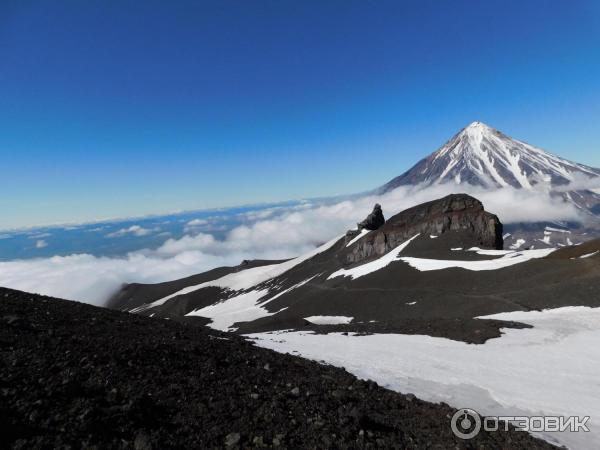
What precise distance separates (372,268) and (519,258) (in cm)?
3138

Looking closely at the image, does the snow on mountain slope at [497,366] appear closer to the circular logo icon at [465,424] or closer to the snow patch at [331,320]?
the circular logo icon at [465,424]

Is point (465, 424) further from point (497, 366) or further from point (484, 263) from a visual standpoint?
point (484, 263)

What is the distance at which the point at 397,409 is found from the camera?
450 inches

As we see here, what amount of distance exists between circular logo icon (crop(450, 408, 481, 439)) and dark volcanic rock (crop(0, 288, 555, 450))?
0.24m

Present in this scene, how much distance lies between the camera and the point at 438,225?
100 m

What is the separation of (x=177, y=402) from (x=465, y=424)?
8916 mm

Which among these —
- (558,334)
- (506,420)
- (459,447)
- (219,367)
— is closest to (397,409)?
(459,447)

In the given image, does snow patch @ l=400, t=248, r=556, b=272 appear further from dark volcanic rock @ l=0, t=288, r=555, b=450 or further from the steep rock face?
dark volcanic rock @ l=0, t=288, r=555, b=450

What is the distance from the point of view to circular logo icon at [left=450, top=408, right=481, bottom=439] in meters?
10.3
